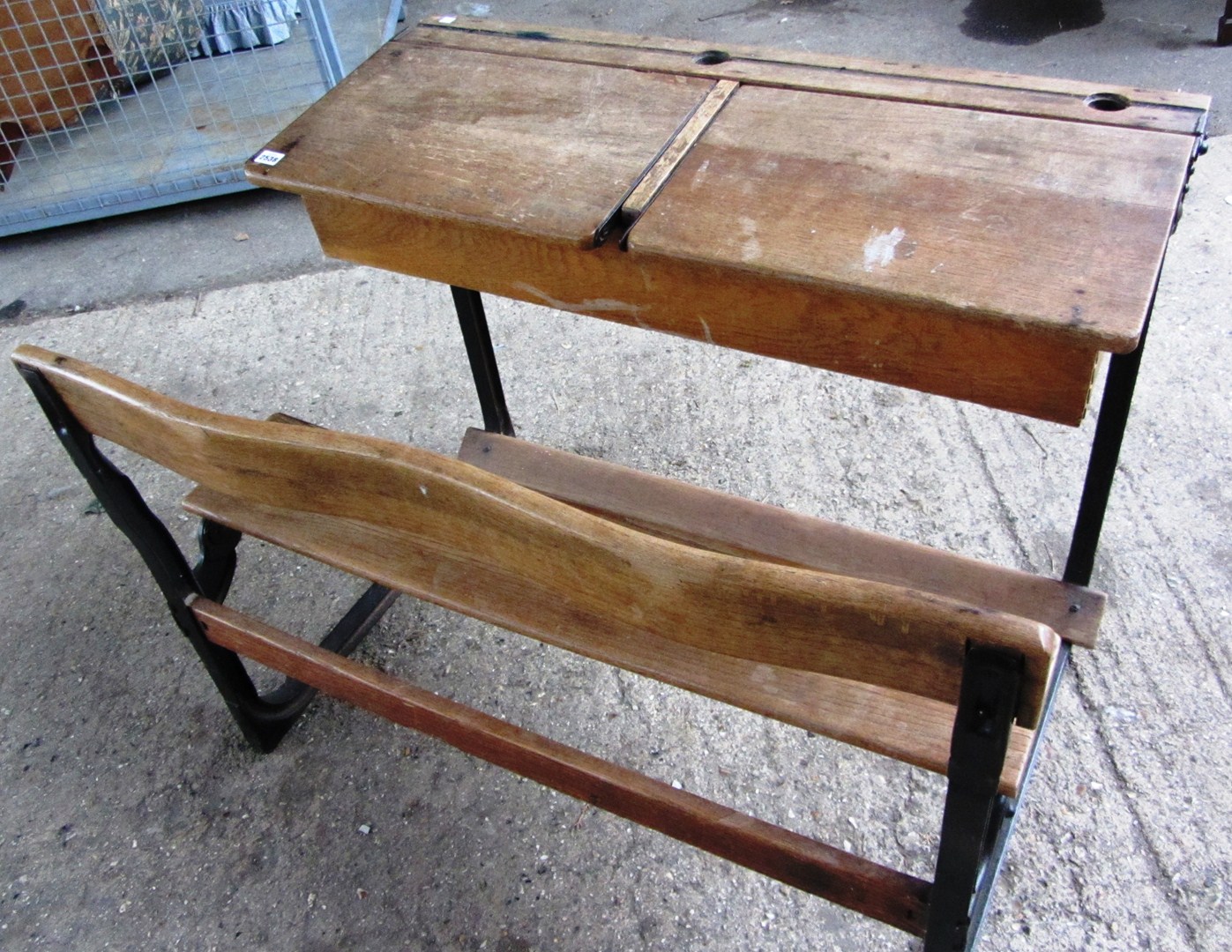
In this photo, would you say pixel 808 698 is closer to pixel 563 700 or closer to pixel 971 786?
pixel 971 786

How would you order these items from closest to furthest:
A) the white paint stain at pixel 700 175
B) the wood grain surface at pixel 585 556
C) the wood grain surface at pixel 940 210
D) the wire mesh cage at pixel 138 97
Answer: the wood grain surface at pixel 585 556 < the wood grain surface at pixel 940 210 < the white paint stain at pixel 700 175 < the wire mesh cage at pixel 138 97

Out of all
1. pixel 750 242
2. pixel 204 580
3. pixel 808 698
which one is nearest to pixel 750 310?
pixel 750 242

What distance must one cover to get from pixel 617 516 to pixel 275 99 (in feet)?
9.42

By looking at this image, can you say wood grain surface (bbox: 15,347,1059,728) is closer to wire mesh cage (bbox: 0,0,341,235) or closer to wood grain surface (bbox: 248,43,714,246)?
wood grain surface (bbox: 248,43,714,246)

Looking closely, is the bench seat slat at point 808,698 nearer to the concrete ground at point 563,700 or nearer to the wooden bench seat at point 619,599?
the wooden bench seat at point 619,599

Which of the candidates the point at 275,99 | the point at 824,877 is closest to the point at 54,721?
the point at 824,877

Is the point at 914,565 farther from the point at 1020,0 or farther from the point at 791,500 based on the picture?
the point at 1020,0

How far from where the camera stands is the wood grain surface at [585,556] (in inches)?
31.4

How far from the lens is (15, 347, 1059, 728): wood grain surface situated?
0.80 meters

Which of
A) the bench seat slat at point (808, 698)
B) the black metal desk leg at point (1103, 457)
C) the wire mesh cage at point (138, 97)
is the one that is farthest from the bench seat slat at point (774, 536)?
the wire mesh cage at point (138, 97)

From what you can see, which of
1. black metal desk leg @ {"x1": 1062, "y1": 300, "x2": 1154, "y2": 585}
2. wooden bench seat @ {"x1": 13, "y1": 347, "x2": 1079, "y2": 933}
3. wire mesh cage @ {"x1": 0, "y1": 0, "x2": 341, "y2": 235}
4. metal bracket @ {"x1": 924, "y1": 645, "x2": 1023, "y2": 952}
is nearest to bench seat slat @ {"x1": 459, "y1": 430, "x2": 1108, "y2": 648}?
wooden bench seat @ {"x1": 13, "y1": 347, "x2": 1079, "y2": 933}

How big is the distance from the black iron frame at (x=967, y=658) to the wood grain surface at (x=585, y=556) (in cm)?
3

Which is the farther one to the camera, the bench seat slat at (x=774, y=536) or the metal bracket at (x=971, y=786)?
the bench seat slat at (x=774, y=536)

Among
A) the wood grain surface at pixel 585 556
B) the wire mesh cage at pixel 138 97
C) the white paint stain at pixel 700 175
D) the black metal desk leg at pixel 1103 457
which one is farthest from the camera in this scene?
the wire mesh cage at pixel 138 97
